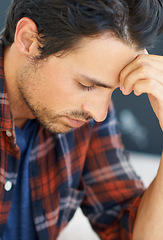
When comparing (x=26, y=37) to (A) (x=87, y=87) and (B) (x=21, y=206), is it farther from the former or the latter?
(B) (x=21, y=206)

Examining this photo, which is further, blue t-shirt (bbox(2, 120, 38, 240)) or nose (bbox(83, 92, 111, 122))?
blue t-shirt (bbox(2, 120, 38, 240))

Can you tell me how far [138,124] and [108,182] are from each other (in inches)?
49.8

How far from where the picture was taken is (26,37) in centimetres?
104

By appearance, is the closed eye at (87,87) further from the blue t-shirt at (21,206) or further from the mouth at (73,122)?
the blue t-shirt at (21,206)

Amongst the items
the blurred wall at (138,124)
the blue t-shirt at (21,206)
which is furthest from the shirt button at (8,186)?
the blurred wall at (138,124)

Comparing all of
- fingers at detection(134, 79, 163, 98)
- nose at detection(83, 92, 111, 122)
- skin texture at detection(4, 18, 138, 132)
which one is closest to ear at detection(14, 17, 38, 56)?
skin texture at detection(4, 18, 138, 132)

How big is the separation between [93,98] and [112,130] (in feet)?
1.18

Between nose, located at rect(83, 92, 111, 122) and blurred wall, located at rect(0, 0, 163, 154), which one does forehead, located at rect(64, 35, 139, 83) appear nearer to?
nose, located at rect(83, 92, 111, 122)

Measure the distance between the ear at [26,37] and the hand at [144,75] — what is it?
0.30 m

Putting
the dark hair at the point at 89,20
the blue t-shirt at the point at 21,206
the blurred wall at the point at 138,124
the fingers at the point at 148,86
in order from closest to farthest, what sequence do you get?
the dark hair at the point at 89,20 < the fingers at the point at 148,86 < the blue t-shirt at the point at 21,206 < the blurred wall at the point at 138,124

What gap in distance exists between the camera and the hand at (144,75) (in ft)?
3.18

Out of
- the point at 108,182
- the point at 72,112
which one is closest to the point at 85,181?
the point at 108,182

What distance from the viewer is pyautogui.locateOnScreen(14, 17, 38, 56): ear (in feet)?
3.30

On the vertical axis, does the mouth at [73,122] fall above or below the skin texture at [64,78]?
below
